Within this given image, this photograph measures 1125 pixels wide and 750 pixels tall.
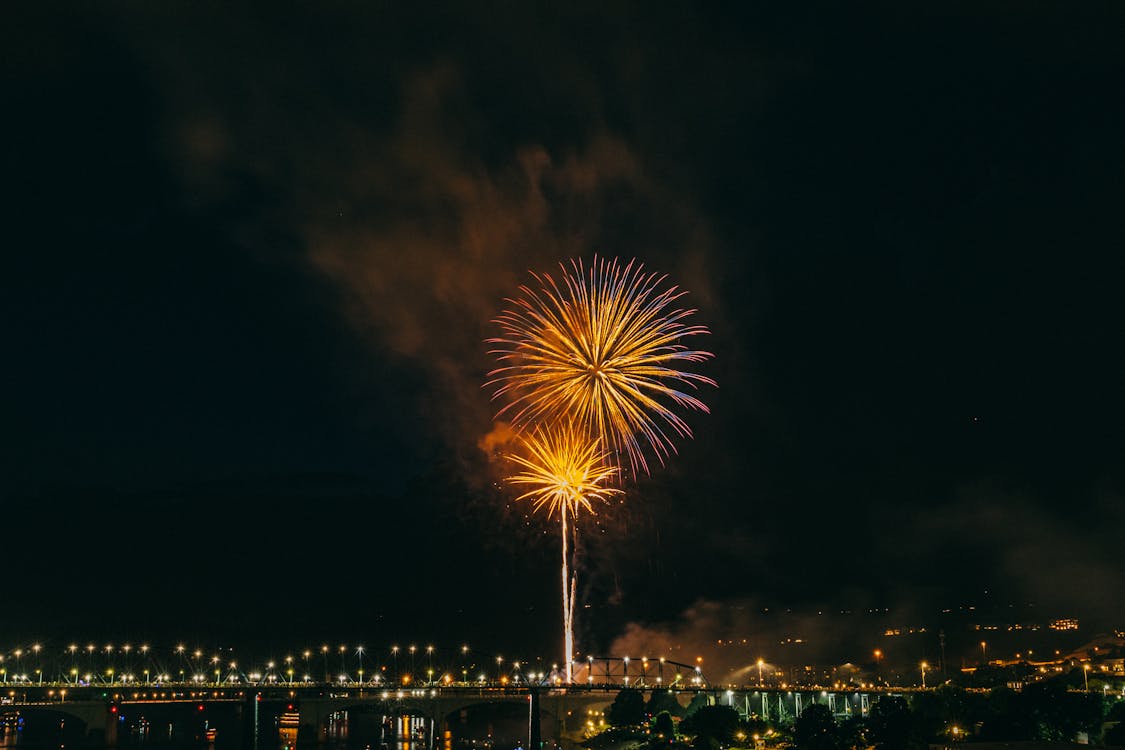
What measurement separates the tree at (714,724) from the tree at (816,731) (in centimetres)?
1146

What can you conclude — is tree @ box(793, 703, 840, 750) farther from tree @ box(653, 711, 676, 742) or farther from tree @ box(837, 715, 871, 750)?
tree @ box(653, 711, 676, 742)

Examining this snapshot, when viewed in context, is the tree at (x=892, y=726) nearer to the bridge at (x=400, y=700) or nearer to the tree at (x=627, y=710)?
the tree at (x=627, y=710)

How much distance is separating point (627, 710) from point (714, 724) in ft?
79.3

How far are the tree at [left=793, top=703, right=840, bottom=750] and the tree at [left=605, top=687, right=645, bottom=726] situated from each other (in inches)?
1400

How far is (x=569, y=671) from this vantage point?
82.4 meters

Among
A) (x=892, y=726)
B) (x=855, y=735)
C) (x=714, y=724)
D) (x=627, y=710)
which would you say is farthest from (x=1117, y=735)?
(x=627, y=710)

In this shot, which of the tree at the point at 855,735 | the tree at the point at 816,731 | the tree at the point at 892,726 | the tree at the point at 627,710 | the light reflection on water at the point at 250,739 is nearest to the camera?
the tree at the point at 892,726

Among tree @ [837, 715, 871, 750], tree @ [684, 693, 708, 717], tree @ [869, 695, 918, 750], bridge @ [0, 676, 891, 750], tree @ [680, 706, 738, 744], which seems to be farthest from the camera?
tree @ [684, 693, 708, 717]

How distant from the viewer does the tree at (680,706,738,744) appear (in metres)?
92.8

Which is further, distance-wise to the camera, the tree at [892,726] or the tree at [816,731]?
the tree at [816,731]

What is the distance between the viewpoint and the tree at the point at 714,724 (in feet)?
304

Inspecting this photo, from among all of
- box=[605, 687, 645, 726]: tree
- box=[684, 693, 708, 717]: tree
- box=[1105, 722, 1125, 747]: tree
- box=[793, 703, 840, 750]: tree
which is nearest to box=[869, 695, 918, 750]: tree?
box=[793, 703, 840, 750]: tree

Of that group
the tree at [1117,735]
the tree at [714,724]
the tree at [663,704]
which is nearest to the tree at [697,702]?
the tree at [663,704]

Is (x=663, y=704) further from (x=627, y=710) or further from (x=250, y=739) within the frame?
(x=250, y=739)
